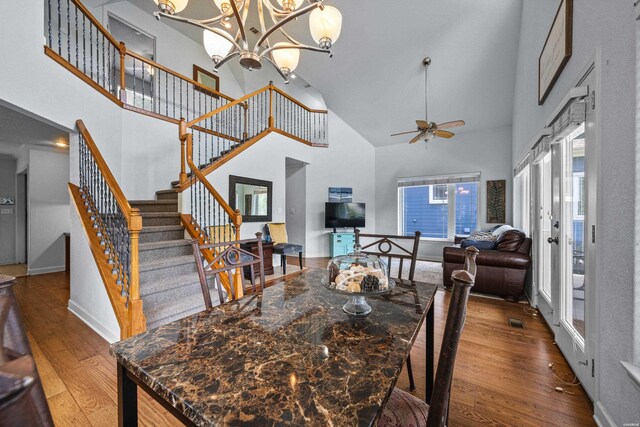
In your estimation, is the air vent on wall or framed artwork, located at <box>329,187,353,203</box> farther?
framed artwork, located at <box>329,187,353,203</box>

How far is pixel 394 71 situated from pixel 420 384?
4.99 m

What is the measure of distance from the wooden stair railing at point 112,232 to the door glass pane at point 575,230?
350cm

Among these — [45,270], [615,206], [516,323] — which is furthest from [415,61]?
[45,270]

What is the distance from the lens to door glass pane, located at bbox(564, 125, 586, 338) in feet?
6.59

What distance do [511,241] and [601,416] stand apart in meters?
2.38

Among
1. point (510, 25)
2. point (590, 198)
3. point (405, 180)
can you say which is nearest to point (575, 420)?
point (590, 198)

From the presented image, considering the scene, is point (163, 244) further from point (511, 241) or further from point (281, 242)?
point (511, 241)

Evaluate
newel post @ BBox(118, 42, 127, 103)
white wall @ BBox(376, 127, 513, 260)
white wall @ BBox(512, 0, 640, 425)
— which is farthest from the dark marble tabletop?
white wall @ BBox(376, 127, 513, 260)

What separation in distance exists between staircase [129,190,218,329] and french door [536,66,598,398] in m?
3.07

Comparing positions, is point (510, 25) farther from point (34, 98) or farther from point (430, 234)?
point (34, 98)

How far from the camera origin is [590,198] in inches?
62.4

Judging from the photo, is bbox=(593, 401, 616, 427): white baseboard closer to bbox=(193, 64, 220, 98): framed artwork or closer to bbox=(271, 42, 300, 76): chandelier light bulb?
bbox=(271, 42, 300, 76): chandelier light bulb

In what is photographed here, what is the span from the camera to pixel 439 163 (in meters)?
6.28

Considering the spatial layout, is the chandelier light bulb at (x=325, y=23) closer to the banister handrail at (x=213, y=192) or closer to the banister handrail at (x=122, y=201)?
the banister handrail at (x=213, y=192)
